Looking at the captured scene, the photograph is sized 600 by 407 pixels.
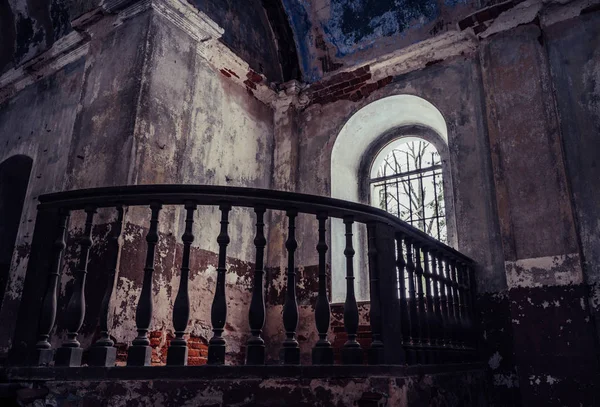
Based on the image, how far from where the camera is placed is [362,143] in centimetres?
740

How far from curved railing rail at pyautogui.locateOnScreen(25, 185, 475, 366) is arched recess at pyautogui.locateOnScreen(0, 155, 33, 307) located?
15.7 ft

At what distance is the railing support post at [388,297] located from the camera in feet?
10.1

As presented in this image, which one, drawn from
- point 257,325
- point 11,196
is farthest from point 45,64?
point 257,325

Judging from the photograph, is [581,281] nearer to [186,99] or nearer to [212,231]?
[212,231]

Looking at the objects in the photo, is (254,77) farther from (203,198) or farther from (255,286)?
(255,286)

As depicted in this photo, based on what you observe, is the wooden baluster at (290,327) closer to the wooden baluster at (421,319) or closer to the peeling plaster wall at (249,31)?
the wooden baluster at (421,319)

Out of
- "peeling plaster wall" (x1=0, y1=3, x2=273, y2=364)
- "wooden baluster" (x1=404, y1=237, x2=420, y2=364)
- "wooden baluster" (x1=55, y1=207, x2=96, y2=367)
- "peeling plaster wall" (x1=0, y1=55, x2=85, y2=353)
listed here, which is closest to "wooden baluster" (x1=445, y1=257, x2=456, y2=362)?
"wooden baluster" (x1=404, y1=237, x2=420, y2=364)

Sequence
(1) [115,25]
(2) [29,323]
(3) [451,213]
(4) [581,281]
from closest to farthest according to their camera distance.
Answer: (2) [29,323] < (4) [581,281] < (1) [115,25] < (3) [451,213]

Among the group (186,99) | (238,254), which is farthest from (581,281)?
(186,99)

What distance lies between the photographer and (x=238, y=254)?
247 inches

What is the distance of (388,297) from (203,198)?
1.38 metres

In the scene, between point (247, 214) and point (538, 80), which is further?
point (247, 214)

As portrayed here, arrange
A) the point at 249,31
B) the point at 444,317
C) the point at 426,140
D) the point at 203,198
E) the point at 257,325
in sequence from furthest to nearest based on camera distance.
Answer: the point at 249,31
the point at 426,140
the point at 444,317
the point at 203,198
the point at 257,325

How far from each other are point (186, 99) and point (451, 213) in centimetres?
355
